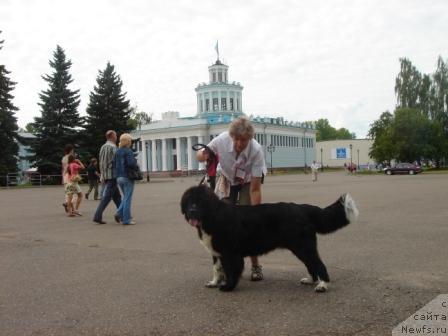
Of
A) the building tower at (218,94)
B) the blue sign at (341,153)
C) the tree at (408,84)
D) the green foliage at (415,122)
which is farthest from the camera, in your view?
the blue sign at (341,153)

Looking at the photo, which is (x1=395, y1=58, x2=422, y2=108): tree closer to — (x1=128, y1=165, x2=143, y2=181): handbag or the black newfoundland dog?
(x1=128, y1=165, x2=143, y2=181): handbag

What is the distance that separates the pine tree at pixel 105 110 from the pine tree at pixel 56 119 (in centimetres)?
241

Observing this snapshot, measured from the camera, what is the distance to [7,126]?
160ft

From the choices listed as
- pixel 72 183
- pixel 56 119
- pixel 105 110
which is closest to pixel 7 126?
pixel 56 119

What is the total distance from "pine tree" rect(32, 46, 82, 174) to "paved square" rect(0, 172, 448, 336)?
142 feet

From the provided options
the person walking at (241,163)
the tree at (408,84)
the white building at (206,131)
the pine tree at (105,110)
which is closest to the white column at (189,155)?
the white building at (206,131)

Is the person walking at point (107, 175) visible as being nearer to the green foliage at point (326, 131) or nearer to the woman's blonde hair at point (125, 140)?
the woman's blonde hair at point (125, 140)

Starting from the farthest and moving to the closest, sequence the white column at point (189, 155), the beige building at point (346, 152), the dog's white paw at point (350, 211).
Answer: the beige building at point (346, 152) < the white column at point (189, 155) < the dog's white paw at point (350, 211)

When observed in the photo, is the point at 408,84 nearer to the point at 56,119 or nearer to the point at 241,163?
the point at 56,119


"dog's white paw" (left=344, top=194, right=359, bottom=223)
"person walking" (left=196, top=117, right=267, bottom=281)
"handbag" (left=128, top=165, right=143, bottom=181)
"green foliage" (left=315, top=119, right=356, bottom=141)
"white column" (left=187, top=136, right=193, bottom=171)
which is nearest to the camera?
"dog's white paw" (left=344, top=194, right=359, bottom=223)

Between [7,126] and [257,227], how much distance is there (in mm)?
48426

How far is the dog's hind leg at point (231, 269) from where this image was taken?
5.47 m

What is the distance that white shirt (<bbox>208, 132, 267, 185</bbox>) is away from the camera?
627 cm

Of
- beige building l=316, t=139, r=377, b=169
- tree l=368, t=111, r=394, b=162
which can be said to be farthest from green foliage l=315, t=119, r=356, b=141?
tree l=368, t=111, r=394, b=162
